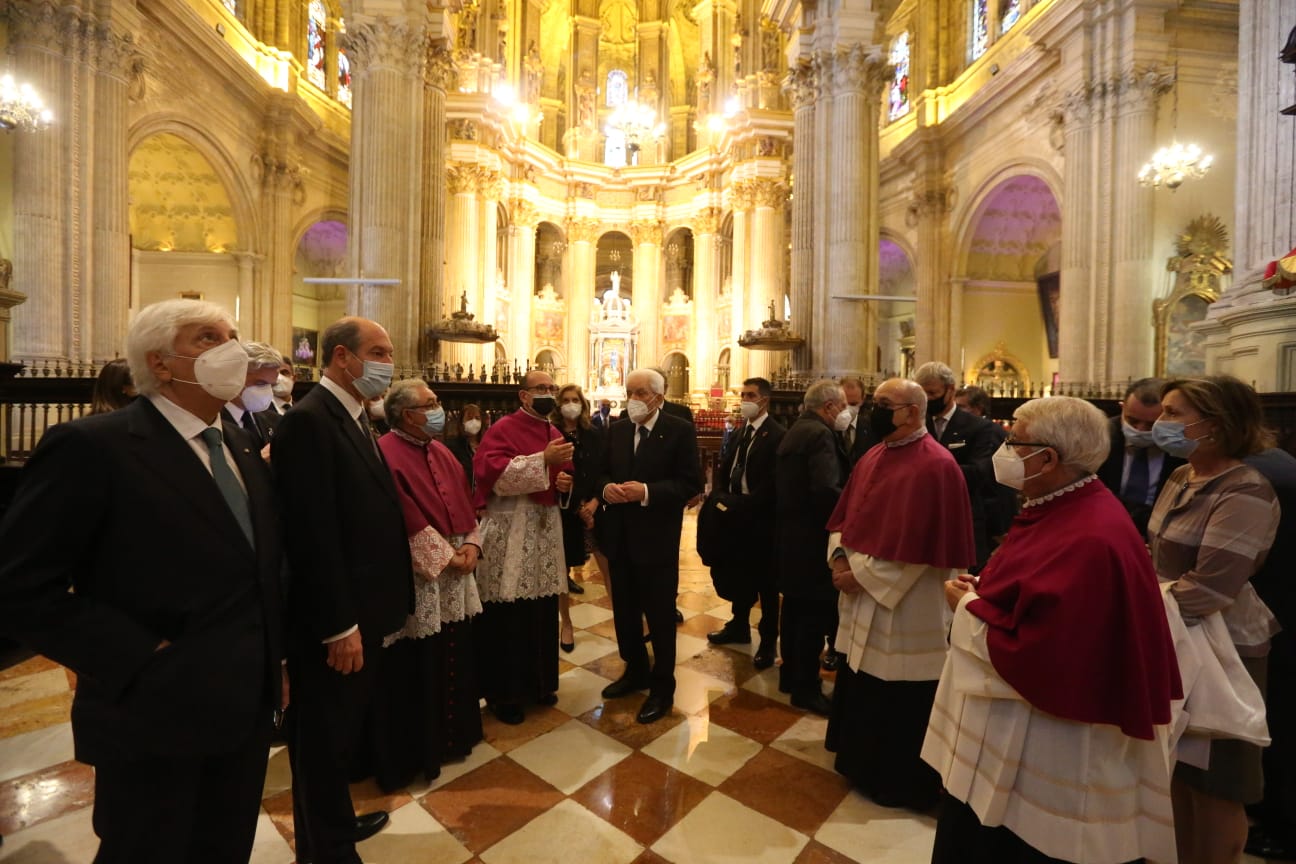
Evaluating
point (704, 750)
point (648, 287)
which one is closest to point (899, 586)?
point (704, 750)

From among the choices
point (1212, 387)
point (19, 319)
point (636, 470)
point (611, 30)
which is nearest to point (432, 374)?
point (19, 319)

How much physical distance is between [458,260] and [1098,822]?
899 inches

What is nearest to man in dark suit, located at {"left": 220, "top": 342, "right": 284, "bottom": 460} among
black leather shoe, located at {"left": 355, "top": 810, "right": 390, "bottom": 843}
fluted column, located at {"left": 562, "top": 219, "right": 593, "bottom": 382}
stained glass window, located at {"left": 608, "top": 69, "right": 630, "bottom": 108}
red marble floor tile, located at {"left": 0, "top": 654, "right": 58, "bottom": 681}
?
black leather shoe, located at {"left": 355, "top": 810, "right": 390, "bottom": 843}

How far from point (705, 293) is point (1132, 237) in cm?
1619

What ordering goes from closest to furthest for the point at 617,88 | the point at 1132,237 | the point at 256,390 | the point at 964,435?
the point at 256,390, the point at 964,435, the point at 1132,237, the point at 617,88

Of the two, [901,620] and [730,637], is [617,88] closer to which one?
[730,637]

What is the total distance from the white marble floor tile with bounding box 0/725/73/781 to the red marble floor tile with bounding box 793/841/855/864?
10.6 feet

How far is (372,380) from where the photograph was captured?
7.48ft

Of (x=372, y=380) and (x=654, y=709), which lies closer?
(x=372, y=380)

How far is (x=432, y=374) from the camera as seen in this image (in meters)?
11.5

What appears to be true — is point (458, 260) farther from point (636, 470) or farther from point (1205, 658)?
point (1205, 658)

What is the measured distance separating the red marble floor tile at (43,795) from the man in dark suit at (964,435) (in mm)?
4377

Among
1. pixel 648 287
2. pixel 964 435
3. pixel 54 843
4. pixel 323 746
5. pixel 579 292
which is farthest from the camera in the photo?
pixel 648 287

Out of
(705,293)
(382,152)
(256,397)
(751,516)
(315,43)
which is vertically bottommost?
(751,516)
